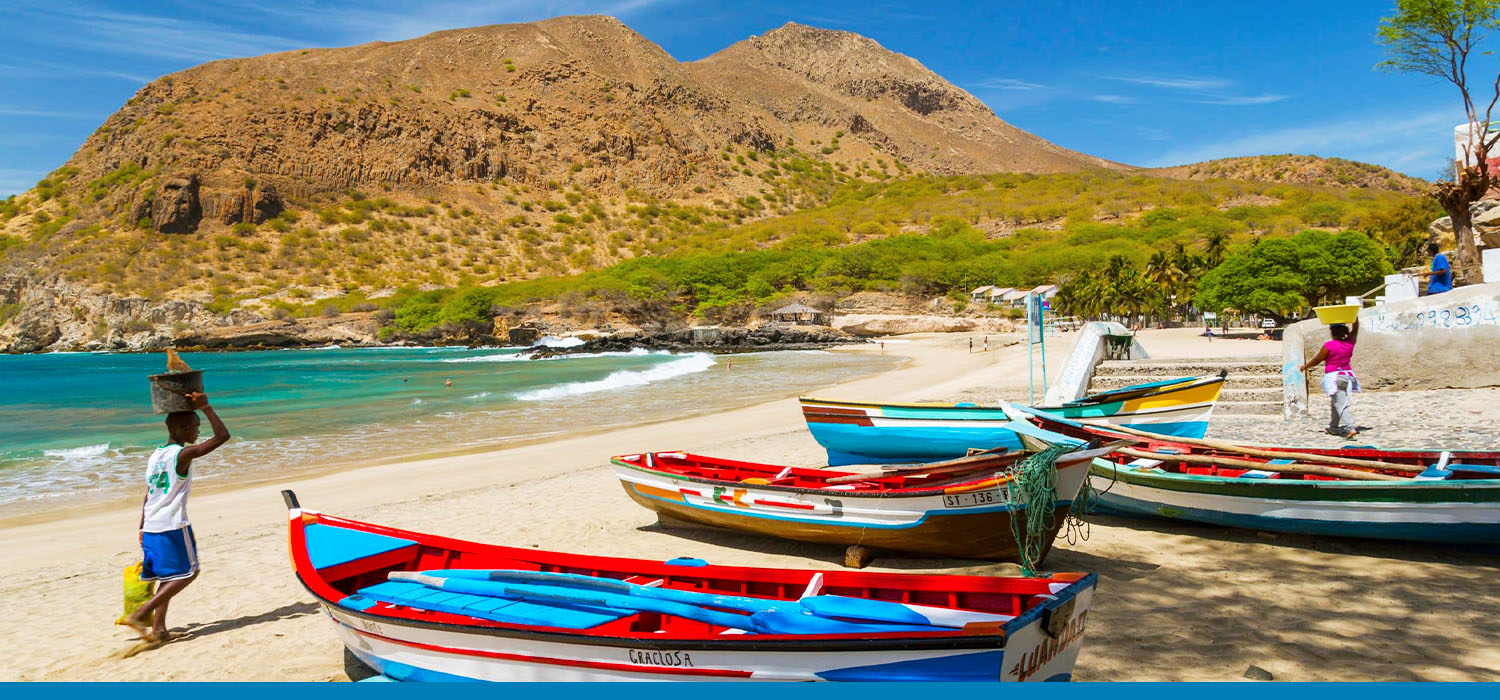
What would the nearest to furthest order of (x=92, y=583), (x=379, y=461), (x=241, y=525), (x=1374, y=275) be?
(x=92, y=583) < (x=241, y=525) < (x=379, y=461) < (x=1374, y=275)

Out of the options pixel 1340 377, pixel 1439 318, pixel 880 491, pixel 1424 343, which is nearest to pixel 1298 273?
pixel 1424 343

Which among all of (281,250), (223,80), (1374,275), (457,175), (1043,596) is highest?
(223,80)

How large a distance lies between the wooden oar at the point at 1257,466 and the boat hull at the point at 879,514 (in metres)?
2.24

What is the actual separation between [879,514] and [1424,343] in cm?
1160

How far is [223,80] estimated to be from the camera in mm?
132750

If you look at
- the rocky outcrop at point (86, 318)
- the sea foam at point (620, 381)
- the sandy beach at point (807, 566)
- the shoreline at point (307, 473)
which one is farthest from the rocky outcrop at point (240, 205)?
the sandy beach at point (807, 566)

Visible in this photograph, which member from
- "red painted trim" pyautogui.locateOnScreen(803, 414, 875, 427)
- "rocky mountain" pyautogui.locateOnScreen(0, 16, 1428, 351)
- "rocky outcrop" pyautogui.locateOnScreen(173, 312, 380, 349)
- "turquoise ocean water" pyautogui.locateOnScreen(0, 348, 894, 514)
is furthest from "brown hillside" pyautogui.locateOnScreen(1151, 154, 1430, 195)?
"red painted trim" pyautogui.locateOnScreen(803, 414, 875, 427)

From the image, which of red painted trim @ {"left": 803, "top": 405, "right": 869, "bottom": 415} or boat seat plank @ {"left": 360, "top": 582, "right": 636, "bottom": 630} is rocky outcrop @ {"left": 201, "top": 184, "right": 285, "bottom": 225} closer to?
red painted trim @ {"left": 803, "top": 405, "right": 869, "bottom": 415}

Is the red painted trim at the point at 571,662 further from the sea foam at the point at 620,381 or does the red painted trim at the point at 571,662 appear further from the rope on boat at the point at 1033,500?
the sea foam at the point at 620,381

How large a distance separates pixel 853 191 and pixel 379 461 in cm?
14563

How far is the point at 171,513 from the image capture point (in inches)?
202

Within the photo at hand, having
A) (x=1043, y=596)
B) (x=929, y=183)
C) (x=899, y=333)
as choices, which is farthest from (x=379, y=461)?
(x=929, y=183)

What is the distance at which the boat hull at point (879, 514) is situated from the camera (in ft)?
19.7

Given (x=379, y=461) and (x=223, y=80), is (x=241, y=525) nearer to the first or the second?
(x=379, y=461)
